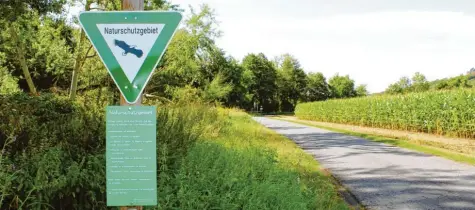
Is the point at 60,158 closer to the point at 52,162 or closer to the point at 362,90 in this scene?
the point at 52,162

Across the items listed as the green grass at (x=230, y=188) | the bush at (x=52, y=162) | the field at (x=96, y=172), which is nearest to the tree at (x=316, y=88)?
the green grass at (x=230, y=188)

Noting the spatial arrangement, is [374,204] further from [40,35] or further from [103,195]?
[40,35]

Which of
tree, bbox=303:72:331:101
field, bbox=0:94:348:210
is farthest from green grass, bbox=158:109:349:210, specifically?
tree, bbox=303:72:331:101

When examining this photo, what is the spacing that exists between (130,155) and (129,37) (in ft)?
2.80

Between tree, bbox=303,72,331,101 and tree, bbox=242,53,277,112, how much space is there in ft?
36.0

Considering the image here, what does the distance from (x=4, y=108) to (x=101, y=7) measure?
582 inches

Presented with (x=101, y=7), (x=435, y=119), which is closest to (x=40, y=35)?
(x=101, y=7)

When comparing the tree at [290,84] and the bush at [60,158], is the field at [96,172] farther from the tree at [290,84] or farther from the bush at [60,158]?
the tree at [290,84]

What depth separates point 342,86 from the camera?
123750 mm

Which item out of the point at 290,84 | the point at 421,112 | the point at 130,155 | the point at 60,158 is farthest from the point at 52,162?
the point at 290,84

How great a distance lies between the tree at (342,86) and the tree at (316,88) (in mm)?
7183

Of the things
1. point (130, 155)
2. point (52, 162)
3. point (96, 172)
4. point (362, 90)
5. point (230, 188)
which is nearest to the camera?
point (130, 155)

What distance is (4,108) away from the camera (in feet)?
19.9

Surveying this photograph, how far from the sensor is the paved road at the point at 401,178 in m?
7.40
